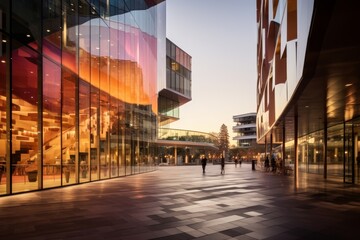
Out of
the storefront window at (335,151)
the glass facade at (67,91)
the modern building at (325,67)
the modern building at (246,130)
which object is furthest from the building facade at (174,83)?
the modern building at (246,130)

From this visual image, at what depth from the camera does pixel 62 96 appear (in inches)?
747

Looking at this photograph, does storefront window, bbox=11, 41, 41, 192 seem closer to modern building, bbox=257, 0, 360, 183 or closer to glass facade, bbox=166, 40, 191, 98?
modern building, bbox=257, 0, 360, 183

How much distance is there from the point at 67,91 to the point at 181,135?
42701 mm

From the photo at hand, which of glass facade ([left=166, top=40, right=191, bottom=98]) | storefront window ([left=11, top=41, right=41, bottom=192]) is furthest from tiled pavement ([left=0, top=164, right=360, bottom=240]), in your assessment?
glass facade ([left=166, top=40, right=191, bottom=98])

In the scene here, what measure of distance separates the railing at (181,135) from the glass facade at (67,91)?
2568cm

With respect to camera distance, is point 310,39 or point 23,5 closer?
point 310,39

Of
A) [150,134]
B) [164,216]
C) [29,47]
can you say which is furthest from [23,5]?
[150,134]

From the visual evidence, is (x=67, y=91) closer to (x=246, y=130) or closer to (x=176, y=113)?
(x=176, y=113)

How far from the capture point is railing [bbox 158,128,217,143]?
2286 inches

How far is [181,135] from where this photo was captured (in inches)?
2424

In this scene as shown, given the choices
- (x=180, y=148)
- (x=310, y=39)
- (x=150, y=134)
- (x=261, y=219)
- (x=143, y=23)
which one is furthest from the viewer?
(x=180, y=148)

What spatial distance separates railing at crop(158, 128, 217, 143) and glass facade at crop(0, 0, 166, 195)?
2568 cm

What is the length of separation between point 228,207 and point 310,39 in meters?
6.32

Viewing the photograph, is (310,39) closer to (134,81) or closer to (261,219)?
(261,219)
